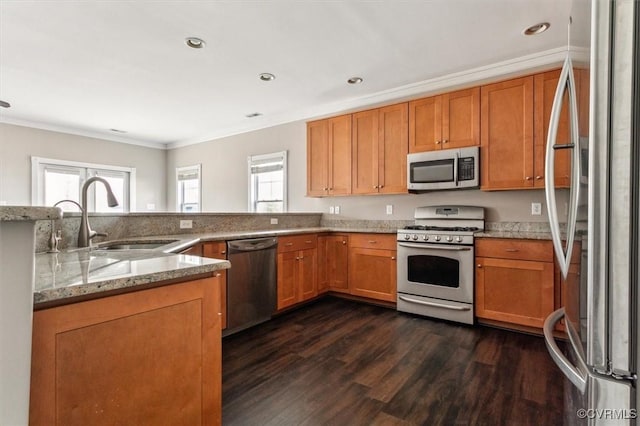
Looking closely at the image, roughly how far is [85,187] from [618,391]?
2.45m

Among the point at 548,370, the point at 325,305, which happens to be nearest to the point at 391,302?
the point at 325,305

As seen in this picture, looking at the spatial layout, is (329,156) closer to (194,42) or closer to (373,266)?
(373,266)

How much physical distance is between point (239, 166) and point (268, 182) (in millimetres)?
779

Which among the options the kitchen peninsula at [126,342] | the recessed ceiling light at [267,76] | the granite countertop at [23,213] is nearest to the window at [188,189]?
the recessed ceiling light at [267,76]

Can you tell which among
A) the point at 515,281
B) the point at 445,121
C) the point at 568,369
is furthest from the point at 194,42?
the point at 515,281

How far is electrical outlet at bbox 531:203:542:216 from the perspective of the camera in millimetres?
3062

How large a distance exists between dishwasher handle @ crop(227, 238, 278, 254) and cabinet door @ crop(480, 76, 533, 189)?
7.61ft

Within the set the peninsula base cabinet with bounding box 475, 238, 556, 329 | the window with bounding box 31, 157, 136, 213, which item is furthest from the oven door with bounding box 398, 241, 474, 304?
the window with bounding box 31, 157, 136, 213

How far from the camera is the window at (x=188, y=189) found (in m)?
6.34

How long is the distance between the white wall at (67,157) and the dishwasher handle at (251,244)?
4385mm

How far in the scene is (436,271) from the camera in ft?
10.3

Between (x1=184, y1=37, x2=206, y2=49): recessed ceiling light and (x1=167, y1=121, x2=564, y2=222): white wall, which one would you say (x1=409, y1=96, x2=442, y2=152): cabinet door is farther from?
(x1=184, y1=37, x2=206, y2=49): recessed ceiling light
